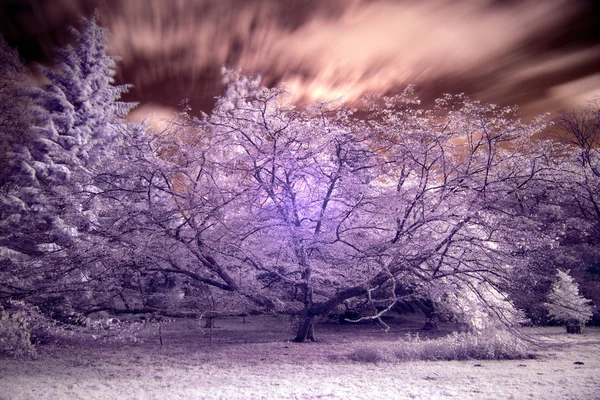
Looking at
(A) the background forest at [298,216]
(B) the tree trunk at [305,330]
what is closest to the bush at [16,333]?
(A) the background forest at [298,216]

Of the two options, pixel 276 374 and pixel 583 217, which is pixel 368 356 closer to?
pixel 276 374

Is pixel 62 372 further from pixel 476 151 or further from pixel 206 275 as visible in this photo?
pixel 476 151

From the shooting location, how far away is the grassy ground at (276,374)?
19.0ft

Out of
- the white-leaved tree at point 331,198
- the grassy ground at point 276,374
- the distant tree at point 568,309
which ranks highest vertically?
the white-leaved tree at point 331,198

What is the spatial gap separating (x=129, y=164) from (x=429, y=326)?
15086mm

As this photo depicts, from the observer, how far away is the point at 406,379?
6.86 m

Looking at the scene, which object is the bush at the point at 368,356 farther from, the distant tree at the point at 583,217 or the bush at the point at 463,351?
the distant tree at the point at 583,217

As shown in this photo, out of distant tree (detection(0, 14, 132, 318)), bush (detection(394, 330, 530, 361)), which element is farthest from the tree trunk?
distant tree (detection(0, 14, 132, 318))

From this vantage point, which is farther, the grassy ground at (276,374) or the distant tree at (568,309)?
the distant tree at (568,309)

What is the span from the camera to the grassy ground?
580 cm

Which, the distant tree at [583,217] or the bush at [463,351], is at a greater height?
the distant tree at [583,217]

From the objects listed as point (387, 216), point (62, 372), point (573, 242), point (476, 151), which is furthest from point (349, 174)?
point (573, 242)

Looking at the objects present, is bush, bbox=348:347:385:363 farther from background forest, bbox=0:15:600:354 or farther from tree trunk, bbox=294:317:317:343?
tree trunk, bbox=294:317:317:343

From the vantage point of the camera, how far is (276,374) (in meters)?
7.48
